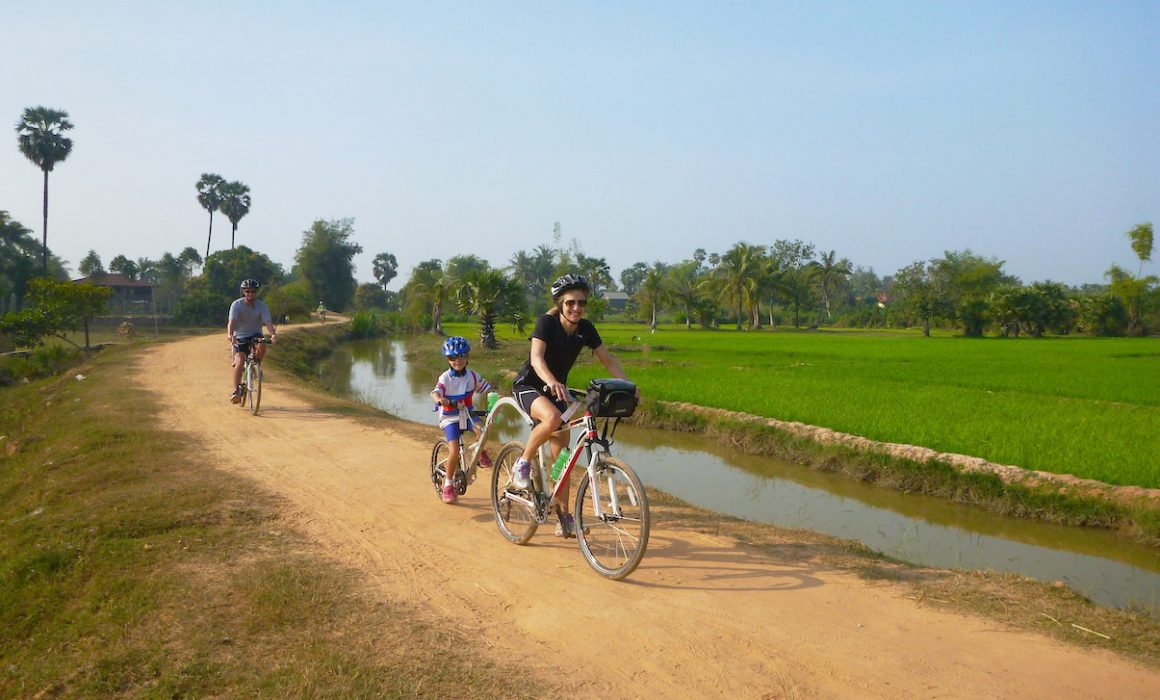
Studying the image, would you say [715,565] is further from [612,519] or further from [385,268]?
[385,268]

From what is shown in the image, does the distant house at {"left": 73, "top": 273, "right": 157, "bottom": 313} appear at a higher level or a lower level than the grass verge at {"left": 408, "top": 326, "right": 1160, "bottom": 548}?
higher

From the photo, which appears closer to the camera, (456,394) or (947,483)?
(456,394)

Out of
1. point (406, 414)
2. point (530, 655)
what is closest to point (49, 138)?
point (406, 414)

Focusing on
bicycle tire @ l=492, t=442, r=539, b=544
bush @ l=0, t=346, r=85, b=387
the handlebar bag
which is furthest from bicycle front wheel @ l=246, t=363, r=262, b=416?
bush @ l=0, t=346, r=85, b=387

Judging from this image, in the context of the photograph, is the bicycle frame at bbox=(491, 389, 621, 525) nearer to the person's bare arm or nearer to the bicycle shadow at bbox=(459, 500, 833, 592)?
the person's bare arm

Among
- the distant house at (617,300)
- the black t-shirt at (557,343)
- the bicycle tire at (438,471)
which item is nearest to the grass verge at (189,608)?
the bicycle tire at (438,471)

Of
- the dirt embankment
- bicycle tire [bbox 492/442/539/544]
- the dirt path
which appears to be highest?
bicycle tire [bbox 492/442/539/544]

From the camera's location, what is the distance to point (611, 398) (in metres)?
4.38

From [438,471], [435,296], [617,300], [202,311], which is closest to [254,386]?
[438,471]

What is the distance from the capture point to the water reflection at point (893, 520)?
7180 mm

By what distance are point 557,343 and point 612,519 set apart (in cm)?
Result: 114

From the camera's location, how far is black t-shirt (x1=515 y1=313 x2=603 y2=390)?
4719 millimetres

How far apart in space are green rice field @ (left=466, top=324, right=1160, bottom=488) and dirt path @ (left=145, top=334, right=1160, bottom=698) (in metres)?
6.67

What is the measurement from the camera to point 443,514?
586cm
